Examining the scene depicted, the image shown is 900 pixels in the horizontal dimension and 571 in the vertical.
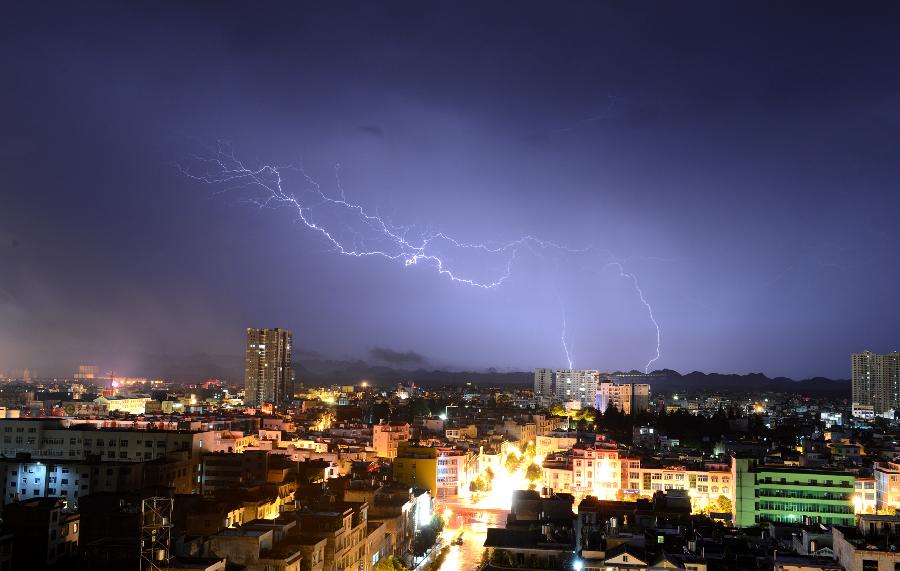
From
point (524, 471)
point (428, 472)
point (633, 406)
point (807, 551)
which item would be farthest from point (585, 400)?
point (807, 551)

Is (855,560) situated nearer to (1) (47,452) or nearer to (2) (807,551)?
(2) (807,551)

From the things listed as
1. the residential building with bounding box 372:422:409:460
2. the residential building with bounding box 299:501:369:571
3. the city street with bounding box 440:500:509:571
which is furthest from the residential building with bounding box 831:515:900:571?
the residential building with bounding box 372:422:409:460

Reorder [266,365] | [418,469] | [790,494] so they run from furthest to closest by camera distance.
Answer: [266,365] < [418,469] < [790,494]

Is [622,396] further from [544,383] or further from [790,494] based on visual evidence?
[790,494]

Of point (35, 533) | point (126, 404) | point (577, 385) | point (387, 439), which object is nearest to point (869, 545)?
point (35, 533)

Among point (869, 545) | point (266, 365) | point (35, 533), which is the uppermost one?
point (266, 365)

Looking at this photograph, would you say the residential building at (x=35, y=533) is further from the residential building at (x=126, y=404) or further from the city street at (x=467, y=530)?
the residential building at (x=126, y=404)

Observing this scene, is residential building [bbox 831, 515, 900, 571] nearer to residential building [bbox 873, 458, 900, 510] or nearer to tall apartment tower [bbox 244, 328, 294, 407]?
residential building [bbox 873, 458, 900, 510]
